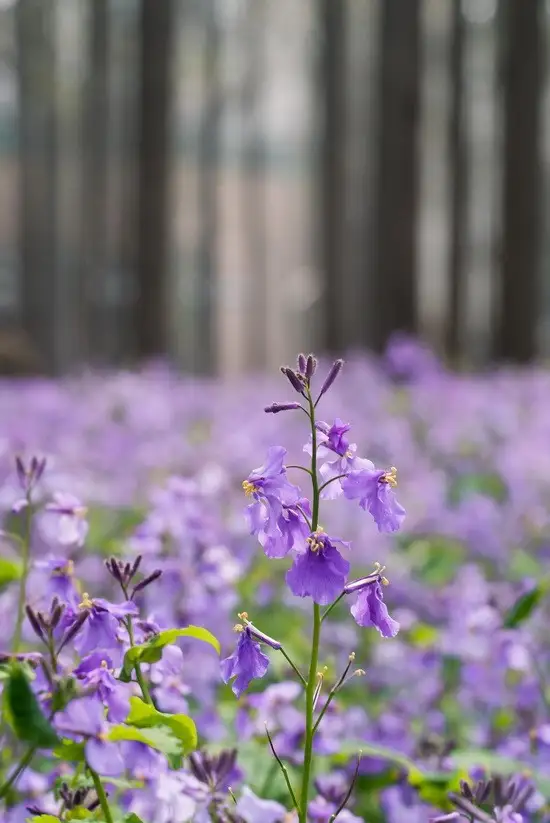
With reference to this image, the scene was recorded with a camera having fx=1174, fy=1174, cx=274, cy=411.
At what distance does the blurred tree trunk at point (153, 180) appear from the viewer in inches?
300

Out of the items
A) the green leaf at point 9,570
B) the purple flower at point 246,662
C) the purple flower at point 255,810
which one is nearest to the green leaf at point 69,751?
the purple flower at point 246,662

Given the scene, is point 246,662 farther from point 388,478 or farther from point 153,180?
point 153,180

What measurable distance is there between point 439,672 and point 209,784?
928 mm

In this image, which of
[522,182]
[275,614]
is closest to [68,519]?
[275,614]

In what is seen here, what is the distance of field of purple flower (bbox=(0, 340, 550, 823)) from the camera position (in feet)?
2.93

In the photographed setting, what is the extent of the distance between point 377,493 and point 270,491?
83 mm

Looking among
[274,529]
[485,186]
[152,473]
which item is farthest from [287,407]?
[485,186]

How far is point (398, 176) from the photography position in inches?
291

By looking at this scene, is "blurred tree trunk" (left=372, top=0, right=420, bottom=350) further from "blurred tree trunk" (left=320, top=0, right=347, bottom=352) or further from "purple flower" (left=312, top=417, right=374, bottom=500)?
"purple flower" (left=312, top=417, right=374, bottom=500)

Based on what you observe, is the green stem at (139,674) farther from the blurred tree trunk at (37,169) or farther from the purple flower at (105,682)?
the blurred tree trunk at (37,169)

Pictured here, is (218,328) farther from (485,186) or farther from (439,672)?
(439,672)

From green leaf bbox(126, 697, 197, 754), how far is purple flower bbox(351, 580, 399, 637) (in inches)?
6.0

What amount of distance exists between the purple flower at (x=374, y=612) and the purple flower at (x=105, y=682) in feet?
0.61

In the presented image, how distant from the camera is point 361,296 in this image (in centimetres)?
1152
